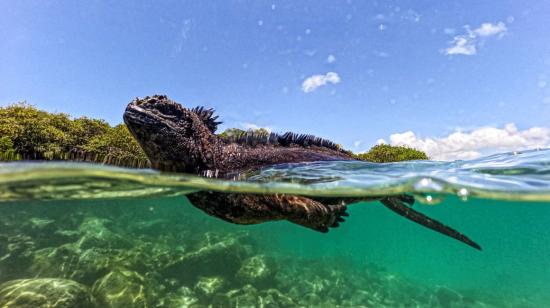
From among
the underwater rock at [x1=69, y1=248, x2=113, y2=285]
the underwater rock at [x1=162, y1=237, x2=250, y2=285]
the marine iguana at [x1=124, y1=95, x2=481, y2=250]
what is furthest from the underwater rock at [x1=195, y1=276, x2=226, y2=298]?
the marine iguana at [x1=124, y1=95, x2=481, y2=250]

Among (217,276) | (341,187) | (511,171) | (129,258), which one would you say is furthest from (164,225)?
(511,171)

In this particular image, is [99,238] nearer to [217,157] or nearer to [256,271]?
[256,271]

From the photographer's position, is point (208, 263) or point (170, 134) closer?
point (170, 134)

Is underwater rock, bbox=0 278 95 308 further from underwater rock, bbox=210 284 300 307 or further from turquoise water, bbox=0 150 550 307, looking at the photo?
underwater rock, bbox=210 284 300 307

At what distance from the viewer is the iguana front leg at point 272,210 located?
15.4 feet

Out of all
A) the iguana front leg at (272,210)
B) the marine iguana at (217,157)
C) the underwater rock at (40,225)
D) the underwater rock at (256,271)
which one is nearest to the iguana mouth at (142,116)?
the marine iguana at (217,157)

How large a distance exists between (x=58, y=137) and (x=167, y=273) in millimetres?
8305

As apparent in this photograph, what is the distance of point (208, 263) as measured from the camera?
14539mm

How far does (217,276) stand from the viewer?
1351 centimetres

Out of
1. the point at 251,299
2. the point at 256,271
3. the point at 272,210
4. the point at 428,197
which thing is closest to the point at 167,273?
the point at 256,271

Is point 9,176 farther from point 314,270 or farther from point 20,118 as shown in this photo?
point 314,270

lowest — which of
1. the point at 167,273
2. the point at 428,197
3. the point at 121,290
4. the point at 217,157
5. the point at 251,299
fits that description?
the point at 251,299

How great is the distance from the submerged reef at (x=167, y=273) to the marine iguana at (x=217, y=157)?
7.06m

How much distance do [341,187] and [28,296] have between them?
9.51m
